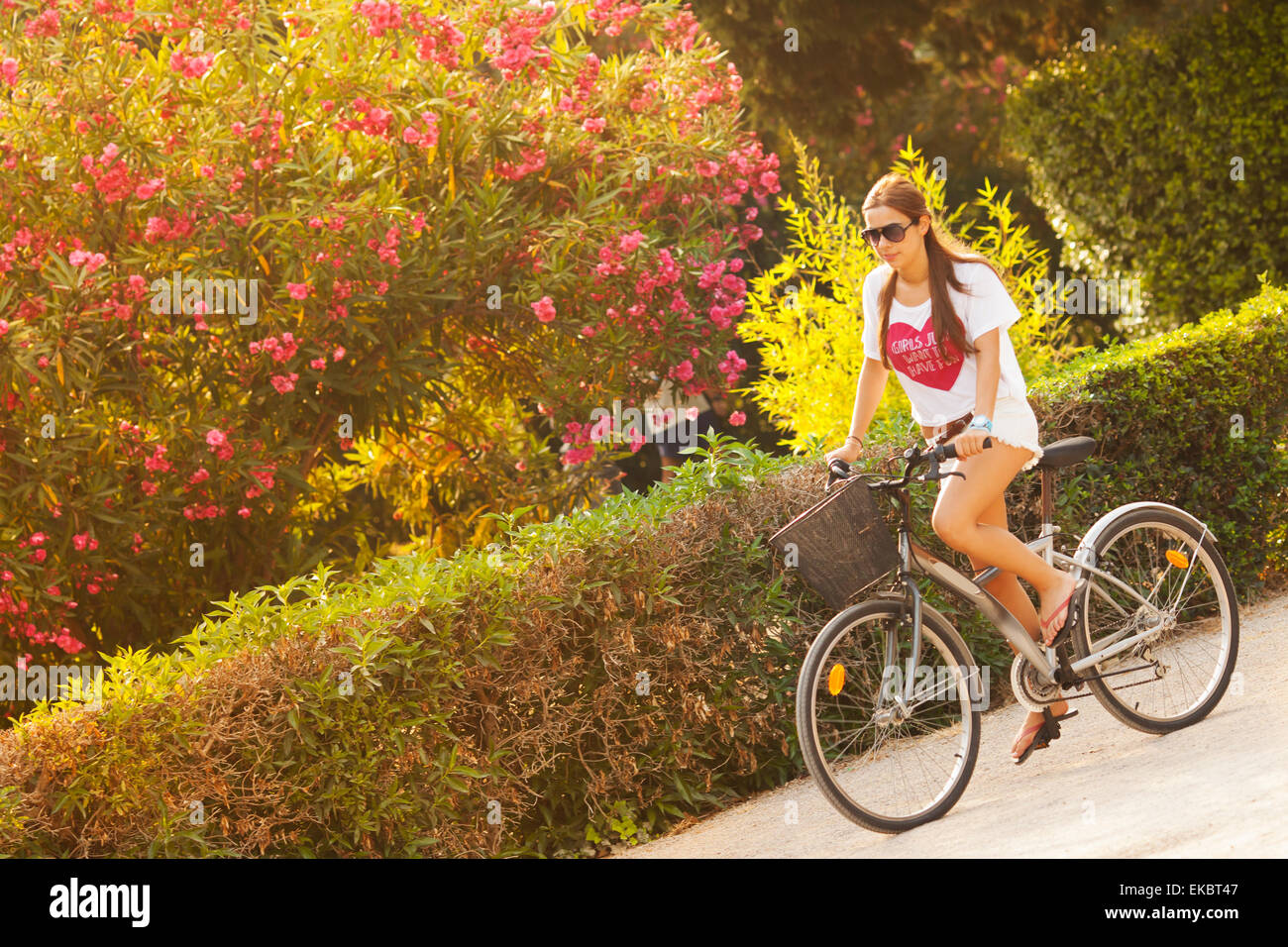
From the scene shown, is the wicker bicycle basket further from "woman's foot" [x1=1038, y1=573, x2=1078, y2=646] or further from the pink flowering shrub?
the pink flowering shrub

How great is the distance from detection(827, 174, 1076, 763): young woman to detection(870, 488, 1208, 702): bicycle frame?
0.08m

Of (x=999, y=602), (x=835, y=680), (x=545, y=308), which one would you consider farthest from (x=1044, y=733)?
(x=545, y=308)

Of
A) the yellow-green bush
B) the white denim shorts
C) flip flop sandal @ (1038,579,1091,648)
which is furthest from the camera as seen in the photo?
the yellow-green bush

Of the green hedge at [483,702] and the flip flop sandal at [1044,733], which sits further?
the flip flop sandal at [1044,733]

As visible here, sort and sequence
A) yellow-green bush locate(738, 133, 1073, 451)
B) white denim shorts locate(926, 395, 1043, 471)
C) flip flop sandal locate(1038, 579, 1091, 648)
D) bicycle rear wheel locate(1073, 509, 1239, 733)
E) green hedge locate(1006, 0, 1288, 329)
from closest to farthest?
white denim shorts locate(926, 395, 1043, 471) < flip flop sandal locate(1038, 579, 1091, 648) < bicycle rear wheel locate(1073, 509, 1239, 733) < yellow-green bush locate(738, 133, 1073, 451) < green hedge locate(1006, 0, 1288, 329)

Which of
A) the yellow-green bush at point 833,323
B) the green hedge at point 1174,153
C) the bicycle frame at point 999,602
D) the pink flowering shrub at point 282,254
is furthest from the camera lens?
the green hedge at point 1174,153

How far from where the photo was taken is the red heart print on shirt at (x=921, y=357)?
155 inches

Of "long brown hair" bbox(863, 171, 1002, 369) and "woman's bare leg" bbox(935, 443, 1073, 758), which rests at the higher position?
"long brown hair" bbox(863, 171, 1002, 369)

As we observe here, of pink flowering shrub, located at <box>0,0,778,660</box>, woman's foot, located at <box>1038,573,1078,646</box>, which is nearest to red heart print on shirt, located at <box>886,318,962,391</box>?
woman's foot, located at <box>1038,573,1078,646</box>

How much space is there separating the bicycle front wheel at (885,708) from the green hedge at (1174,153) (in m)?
6.89

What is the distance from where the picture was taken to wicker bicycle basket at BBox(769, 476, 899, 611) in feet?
12.9

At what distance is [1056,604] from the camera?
402cm

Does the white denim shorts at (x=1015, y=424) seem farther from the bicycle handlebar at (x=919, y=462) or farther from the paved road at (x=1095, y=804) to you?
the paved road at (x=1095, y=804)

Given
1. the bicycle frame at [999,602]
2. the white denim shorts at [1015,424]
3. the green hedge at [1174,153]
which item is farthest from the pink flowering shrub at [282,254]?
the green hedge at [1174,153]
